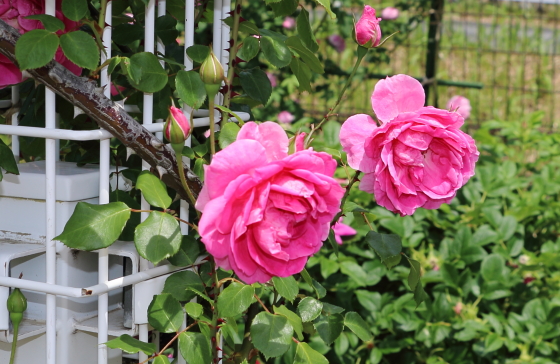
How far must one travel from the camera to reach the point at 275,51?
0.85 metres

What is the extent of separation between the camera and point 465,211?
6.47ft

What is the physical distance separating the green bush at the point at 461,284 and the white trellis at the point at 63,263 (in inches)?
32.5


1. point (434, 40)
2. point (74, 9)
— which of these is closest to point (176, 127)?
point (74, 9)

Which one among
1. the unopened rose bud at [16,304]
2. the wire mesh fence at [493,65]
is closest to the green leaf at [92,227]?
the unopened rose bud at [16,304]

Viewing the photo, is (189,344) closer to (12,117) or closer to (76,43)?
(76,43)

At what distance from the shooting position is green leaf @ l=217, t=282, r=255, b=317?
763 mm

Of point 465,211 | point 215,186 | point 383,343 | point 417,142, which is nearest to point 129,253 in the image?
point 215,186

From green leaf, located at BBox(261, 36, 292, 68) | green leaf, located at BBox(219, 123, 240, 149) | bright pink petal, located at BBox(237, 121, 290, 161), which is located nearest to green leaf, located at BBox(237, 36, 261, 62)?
green leaf, located at BBox(261, 36, 292, 68)

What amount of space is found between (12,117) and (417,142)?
2.20 ft

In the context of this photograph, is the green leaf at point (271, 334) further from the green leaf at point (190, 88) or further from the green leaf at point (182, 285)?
the green leaf at point (190, 88)

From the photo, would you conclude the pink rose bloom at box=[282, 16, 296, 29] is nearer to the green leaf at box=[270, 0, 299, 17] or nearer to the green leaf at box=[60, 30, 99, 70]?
the green leaf at box=[270, 0, 299, 17]

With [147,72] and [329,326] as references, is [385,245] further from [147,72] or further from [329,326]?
[147,72]

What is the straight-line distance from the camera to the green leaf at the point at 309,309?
2.89ft

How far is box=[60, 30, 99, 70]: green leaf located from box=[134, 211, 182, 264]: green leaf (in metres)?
0.17
